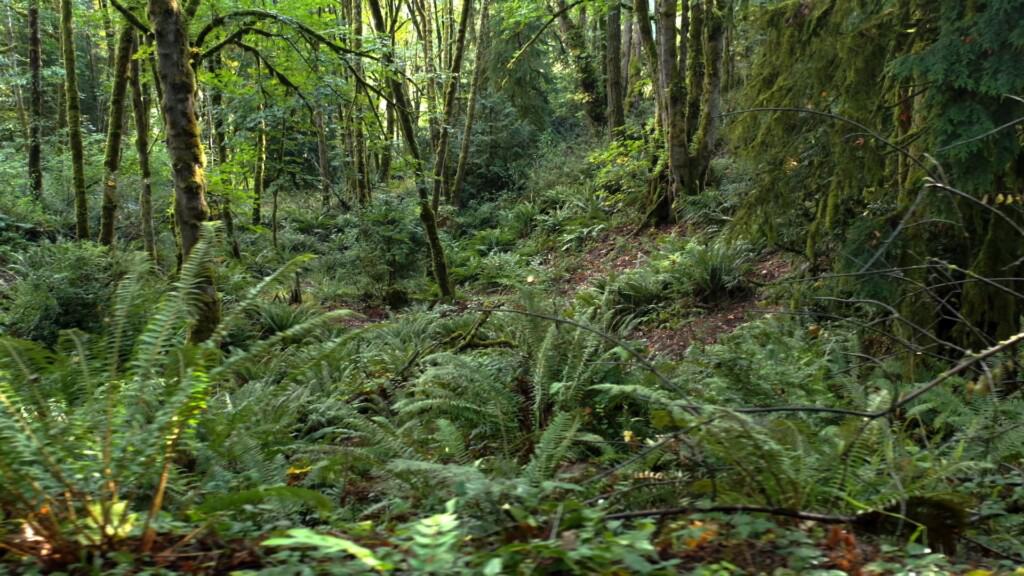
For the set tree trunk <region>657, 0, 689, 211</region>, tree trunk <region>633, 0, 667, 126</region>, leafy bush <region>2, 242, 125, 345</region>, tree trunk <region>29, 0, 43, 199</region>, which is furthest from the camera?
tree trunk <region>29, 0, 43, 199</region>

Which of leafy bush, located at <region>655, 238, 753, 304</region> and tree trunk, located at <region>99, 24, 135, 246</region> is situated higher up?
tree trunk, located at <region>99, 24, 135, 246</region>

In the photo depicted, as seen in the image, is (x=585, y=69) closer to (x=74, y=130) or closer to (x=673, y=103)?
(x=673, y=103)

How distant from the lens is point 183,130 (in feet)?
18.3

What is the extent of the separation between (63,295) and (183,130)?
13.0ft

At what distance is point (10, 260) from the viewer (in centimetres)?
1118

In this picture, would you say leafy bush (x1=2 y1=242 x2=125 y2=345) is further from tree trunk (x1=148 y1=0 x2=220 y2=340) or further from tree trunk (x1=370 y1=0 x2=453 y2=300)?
tree trunk (x1=370 y1=0 x2=453 y2=300)

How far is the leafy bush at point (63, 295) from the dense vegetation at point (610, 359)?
0.04m

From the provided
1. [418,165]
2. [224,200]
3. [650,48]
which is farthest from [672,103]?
[224,200]

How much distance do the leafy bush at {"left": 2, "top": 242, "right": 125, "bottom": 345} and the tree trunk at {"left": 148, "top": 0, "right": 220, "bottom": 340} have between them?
3.35 m

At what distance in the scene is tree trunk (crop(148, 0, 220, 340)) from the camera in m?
5.36

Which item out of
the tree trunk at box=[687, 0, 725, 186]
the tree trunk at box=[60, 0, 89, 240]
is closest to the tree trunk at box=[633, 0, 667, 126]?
the tree trunk at box=[687, 0, 725, 186]

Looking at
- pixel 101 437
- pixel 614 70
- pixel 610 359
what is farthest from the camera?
pixel 614 70

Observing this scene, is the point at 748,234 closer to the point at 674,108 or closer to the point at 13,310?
the point at 674,108

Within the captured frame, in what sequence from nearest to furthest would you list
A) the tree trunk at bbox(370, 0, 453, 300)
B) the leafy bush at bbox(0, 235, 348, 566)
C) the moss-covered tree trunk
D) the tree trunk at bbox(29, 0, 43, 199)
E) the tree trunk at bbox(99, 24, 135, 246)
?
the leafy bush at bbox(0, 235, 348, 566) → the tree trunk at bbox(370, 0, 453, 300) → the tree trunk at bbox(99, 24, 135, 246) → the moss-covered tree trunk → the tree trunk at bbox(29, 0, 43, 199)
